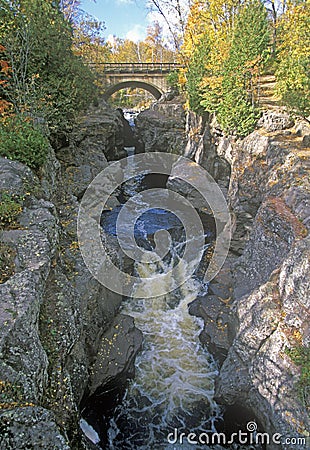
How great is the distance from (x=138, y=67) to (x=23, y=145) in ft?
93.8

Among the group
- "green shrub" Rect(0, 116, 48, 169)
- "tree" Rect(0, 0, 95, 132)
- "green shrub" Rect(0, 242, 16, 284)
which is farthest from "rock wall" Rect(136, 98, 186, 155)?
"green shrub" Rect(0, 242, 16, 284)

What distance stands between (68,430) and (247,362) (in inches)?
183

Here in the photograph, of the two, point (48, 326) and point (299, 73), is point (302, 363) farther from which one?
point (299, 73)

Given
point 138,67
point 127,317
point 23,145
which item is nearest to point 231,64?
point 23,145

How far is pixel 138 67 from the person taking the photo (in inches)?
1362

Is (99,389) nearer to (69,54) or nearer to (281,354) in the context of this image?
(281,354)

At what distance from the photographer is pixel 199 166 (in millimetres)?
20812

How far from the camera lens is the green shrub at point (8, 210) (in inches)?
317

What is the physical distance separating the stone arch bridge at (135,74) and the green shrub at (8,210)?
28.8 meters

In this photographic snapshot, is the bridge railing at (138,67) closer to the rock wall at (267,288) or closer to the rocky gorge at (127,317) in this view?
the rock wall at (267,288)

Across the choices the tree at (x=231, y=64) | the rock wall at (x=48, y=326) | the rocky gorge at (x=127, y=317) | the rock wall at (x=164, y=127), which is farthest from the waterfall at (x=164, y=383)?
the rock wall at (x=164, y=127)

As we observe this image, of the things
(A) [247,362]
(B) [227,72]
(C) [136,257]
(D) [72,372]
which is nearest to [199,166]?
(B) [227,72]

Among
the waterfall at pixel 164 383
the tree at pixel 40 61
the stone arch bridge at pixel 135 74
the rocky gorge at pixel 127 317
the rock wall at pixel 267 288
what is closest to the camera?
the rocky gorge at pixel 127 317

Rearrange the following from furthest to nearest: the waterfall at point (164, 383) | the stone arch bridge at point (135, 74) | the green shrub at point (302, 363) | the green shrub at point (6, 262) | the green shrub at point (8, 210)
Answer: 1. the stone arch bridge at point (135, 74)
2. the waterfall at point (164, 383)
3. the green shrub at point (8, 210)
4. the green shrub at point (6, 262)
5. the green shrub at point (302, 363)
